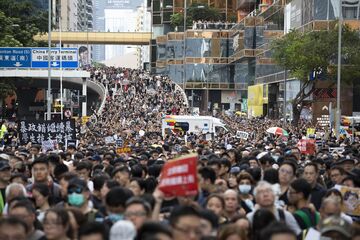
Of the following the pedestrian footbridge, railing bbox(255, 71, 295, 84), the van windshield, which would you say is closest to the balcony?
railing bbox(255, 71, 295, 84)

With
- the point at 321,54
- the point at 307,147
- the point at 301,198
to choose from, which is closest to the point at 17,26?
the point at 321,54

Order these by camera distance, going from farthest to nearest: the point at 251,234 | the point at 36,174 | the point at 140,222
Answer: the point at 36,174 → the point at 251,234 → the point at 140,222

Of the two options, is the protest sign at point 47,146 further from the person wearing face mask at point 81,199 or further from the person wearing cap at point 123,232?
the person wearing cap at point 123,232

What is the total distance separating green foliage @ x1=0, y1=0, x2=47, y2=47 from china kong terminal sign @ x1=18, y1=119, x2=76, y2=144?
92.1ft

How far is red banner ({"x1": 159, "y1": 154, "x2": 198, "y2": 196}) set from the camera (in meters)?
7.74

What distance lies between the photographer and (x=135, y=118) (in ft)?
176

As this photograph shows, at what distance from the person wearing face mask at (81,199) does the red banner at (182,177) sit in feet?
3.79

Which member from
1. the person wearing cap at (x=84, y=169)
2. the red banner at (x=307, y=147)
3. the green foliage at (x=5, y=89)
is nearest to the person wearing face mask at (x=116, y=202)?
the person wearing cap at (x=84, y=169)

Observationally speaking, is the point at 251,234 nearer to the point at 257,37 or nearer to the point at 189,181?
the point at 189,181

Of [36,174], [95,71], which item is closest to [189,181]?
[36,174]

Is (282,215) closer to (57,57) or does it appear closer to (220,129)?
(220,129)

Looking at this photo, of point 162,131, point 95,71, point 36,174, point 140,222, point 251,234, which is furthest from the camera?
point 95,71

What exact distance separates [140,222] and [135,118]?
46.1 meters

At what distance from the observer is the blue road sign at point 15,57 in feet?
159
